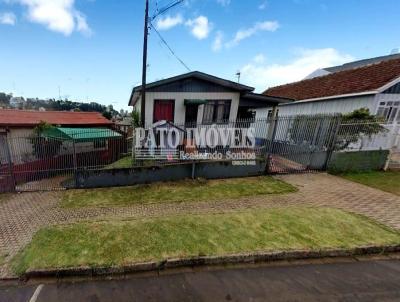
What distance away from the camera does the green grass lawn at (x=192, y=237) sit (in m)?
3.83

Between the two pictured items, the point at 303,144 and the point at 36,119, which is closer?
the point at 303,144

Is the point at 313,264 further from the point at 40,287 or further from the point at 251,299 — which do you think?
the point at 40,287

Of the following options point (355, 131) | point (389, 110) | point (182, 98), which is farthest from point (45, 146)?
point (389, 110)

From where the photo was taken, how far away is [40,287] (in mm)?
3332

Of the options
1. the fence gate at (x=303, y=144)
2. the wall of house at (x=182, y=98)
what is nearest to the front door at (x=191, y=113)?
the wall of house at (x=182, y=98)

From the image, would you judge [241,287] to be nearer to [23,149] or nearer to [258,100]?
[23,149]

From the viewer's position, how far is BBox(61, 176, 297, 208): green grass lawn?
6527 mm

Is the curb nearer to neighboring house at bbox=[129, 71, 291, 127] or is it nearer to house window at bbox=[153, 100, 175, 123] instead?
neighboring house at bbox=[129, 71, 291, 127]

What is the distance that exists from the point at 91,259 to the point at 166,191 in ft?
11.7

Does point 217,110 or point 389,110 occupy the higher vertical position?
point 389,110

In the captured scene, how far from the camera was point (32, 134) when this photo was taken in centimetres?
1100

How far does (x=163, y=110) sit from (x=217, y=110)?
120 inches
